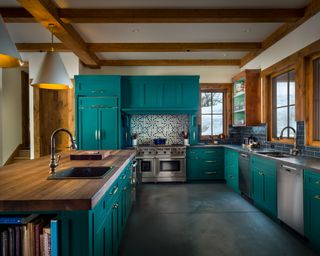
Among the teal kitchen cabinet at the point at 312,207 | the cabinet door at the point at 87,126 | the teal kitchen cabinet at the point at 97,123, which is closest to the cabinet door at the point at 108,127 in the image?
the teal kitchen cabinet at the point at 97,123

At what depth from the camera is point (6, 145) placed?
5469 millimetres

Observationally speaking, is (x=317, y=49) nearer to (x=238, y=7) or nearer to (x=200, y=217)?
(x=238, y=7)

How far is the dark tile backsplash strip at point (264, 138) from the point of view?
3154mm

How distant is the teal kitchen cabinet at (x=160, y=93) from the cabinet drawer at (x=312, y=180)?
3224mm

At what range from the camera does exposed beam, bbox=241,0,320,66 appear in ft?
9.74

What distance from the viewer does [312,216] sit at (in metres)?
2.33

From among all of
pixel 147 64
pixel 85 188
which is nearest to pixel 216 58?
pixel 147 64

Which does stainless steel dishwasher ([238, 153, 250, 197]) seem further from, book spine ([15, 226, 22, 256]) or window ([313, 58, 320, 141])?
book spine ([15, 226, 22, 256])

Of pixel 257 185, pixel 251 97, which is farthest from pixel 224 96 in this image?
pixel 257 185

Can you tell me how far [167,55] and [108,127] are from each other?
7.01 ft

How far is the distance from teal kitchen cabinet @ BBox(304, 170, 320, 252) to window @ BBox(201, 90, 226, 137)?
3.51 meters

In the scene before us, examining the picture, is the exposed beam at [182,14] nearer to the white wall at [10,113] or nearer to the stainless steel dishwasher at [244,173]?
the stainless steel dishwasher at [244,173]

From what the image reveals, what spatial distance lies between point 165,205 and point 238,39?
3.35 m

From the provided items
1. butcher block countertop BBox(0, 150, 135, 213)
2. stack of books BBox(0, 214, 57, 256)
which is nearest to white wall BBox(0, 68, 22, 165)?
butcher block countertop BBox(0, 150, 135, 213)
